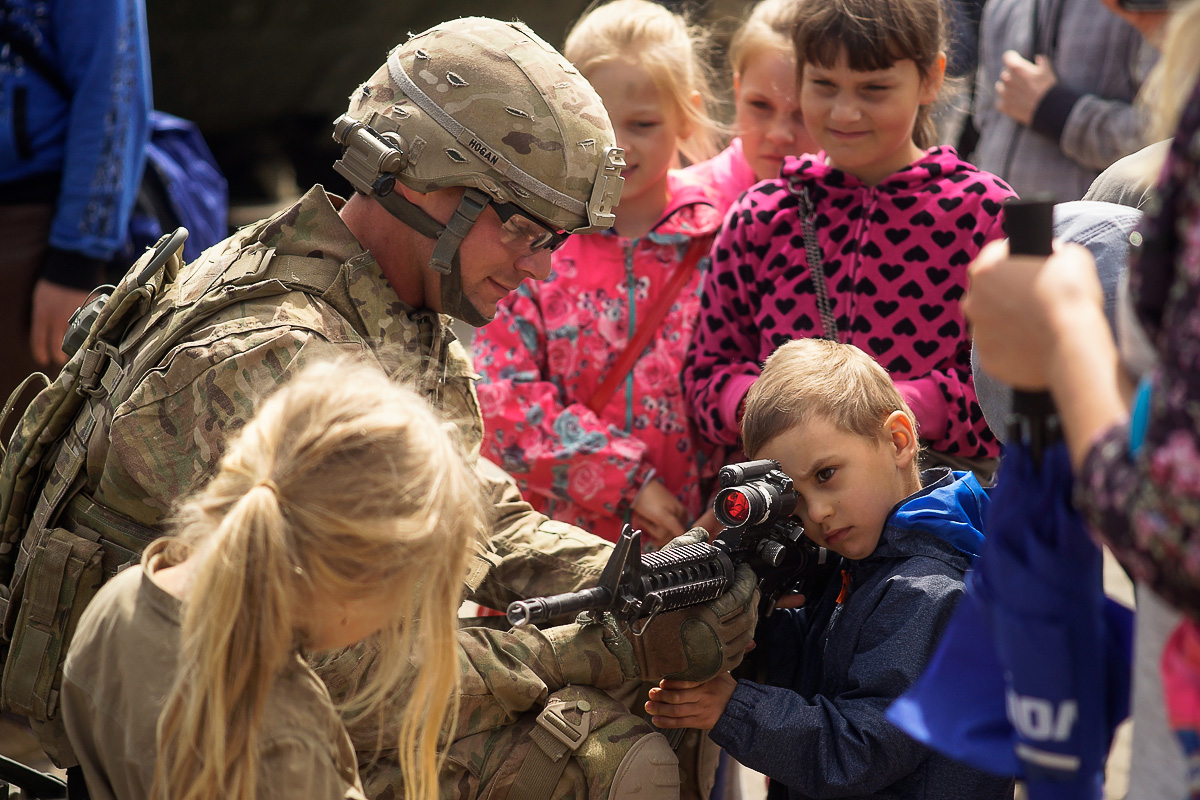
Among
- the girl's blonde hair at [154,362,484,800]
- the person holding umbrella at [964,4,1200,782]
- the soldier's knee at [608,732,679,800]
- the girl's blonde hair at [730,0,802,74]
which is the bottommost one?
the soldier's knee at [608,732,679,800]

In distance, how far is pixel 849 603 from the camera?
2418 mm

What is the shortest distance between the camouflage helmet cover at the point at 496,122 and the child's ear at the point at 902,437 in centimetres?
76

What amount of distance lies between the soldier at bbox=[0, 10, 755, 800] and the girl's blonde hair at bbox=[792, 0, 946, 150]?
72cm

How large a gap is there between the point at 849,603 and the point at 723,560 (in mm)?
312

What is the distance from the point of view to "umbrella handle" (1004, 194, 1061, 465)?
141cm

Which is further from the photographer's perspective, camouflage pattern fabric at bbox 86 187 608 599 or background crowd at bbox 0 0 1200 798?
camouflage pattern fabric at bbox 86 187 608 599

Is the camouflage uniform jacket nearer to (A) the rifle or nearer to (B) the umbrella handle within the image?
(A) the rifle

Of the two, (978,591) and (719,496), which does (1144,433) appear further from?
(719,496)

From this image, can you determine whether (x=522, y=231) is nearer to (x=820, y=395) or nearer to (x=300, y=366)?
(x=300, y=366)

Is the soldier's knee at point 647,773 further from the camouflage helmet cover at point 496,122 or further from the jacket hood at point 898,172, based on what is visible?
the jacket hood at point 898,172

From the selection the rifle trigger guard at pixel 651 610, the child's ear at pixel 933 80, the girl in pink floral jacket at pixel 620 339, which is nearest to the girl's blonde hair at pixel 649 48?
the girl in pink floral jacket at pixel 620 339

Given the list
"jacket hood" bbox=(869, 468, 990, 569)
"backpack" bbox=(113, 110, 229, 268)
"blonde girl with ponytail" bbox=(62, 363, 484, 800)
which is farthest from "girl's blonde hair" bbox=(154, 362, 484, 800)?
"backpack" bbox=(113, 110, 229, 268)

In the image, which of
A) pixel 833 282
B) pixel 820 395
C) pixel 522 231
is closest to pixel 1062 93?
pixel 833 282

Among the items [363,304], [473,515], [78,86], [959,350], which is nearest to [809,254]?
[959,350]
